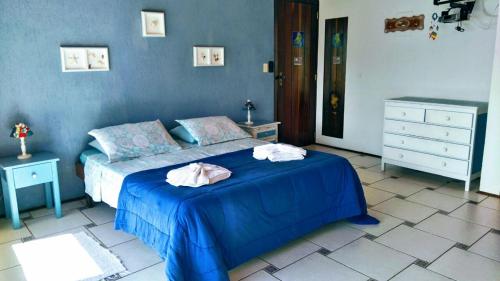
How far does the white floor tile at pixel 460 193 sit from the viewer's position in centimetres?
408

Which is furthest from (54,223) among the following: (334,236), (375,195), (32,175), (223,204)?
(375,195)

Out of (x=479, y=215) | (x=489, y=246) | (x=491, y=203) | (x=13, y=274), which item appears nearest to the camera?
(x=13, y=274)

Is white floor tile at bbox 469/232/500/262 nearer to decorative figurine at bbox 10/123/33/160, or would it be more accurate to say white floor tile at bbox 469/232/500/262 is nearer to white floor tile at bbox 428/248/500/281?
white floor tile at bbox 428/248/500/281

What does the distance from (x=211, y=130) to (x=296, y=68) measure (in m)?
2.21

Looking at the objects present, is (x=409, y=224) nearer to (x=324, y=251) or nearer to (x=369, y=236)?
(x=369, y=236)

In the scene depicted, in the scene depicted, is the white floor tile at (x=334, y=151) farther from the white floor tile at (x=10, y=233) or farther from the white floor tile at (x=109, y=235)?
the white floor tile at (x=10, y=233)

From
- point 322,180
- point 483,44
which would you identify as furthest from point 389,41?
point 322,180

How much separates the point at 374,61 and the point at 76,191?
418 cm

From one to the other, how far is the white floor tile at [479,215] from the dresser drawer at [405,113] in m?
1.14

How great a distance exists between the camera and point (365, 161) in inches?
216

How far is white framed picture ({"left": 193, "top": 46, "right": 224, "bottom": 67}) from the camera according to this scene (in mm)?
4652

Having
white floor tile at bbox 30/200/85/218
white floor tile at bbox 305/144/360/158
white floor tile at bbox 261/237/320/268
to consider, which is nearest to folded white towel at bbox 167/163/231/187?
white floor tile at bbox 261/237/320/268

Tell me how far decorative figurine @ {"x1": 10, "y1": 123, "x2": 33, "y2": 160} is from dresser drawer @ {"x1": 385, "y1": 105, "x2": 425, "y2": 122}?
12.9ft

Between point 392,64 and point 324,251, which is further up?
point 392,64
